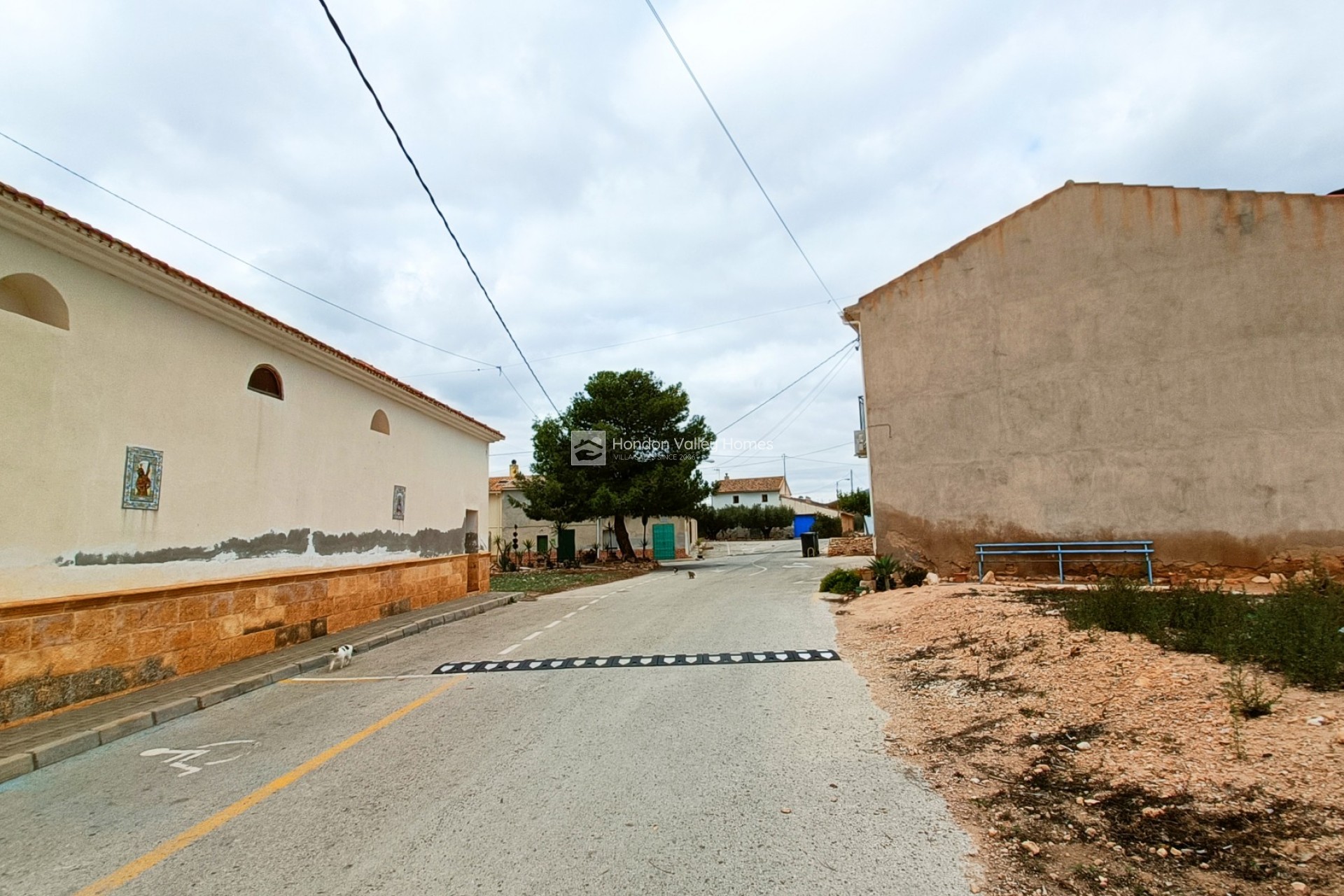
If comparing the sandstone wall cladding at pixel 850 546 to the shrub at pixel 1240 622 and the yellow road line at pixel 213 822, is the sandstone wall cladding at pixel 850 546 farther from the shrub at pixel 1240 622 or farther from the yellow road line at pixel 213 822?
the yellow road line at pixel 213 822

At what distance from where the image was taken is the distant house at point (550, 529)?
43188 mm

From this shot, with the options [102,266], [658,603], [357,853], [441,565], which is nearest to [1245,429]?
[658,603]

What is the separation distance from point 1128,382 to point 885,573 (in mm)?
6230

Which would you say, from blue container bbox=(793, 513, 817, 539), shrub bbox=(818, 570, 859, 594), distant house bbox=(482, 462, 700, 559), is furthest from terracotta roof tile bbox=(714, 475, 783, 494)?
shrub bbox=(818, 570, 859, 594)

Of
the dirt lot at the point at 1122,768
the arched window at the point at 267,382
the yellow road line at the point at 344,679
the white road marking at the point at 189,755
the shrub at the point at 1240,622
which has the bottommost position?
the yellow road line at the point at 344,679

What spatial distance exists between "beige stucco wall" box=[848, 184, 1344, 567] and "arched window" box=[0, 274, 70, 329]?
14876mm

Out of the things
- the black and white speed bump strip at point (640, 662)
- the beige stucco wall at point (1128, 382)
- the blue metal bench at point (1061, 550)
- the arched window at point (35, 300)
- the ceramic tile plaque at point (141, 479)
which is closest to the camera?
the arched window at point (35, 300)

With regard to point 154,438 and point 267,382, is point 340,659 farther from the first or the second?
point 267,382

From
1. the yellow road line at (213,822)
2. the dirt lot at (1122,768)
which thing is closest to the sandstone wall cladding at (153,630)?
the yellow road line at (213,822)

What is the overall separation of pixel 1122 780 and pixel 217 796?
556cm

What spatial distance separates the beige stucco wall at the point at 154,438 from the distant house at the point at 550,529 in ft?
97.3

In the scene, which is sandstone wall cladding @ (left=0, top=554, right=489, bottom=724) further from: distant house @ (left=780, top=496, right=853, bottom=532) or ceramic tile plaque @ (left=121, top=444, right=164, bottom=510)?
distant house @ (left=780, top=496, right=853, bottom=532)

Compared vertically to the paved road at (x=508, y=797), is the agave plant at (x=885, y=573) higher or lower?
higher

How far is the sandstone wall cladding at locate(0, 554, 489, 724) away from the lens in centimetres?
652
